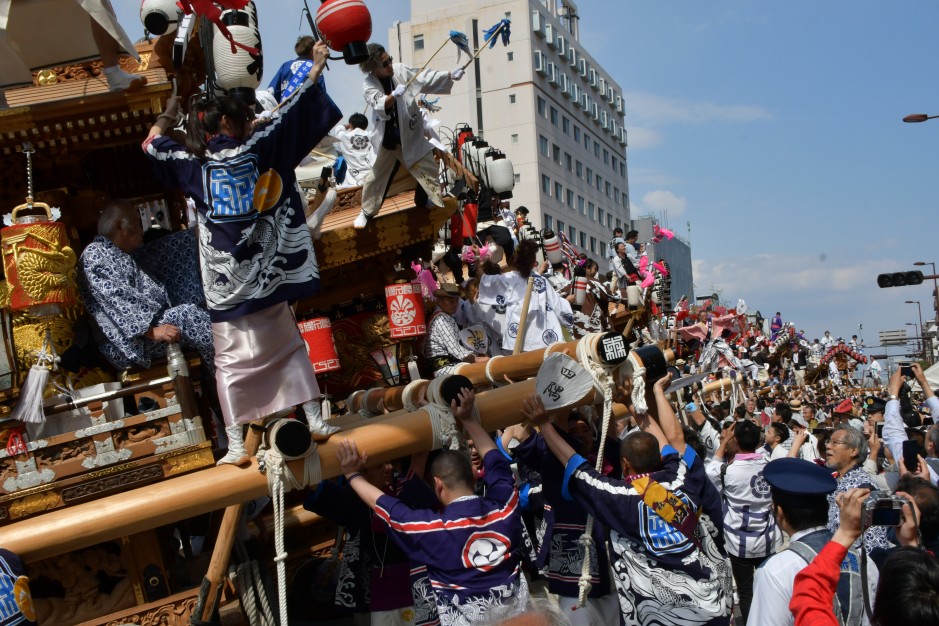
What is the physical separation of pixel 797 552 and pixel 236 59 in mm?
4431

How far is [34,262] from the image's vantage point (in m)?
4.73

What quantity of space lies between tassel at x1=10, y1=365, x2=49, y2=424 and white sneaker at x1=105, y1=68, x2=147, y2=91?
5.36ft

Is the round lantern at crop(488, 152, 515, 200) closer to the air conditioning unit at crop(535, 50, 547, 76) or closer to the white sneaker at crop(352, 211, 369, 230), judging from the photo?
the white sneaker at crop(352, 211, 369, 230)

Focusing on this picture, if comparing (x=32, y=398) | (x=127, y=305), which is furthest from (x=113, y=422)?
(x=127, y=305)

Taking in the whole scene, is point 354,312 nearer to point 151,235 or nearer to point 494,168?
point 151,235

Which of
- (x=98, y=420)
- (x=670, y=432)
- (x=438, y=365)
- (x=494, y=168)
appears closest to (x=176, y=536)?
(x=98, y=420)

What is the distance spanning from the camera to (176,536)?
617 centimetres

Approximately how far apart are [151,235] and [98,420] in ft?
5.16

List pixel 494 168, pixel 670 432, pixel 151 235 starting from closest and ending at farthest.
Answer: pixel 670 432
pixel 151 235
pixel 494 168

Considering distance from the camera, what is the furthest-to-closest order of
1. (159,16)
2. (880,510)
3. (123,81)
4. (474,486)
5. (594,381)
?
1. (159,16)
2. (123,81)
3. (594,381)
4. (474,486)
5. (880,510)

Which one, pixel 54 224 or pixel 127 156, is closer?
pixel 54 224

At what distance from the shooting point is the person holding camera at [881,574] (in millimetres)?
2520

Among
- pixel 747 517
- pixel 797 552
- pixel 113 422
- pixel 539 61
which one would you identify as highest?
pixel 539 61

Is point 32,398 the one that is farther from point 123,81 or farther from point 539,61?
point 539,61
